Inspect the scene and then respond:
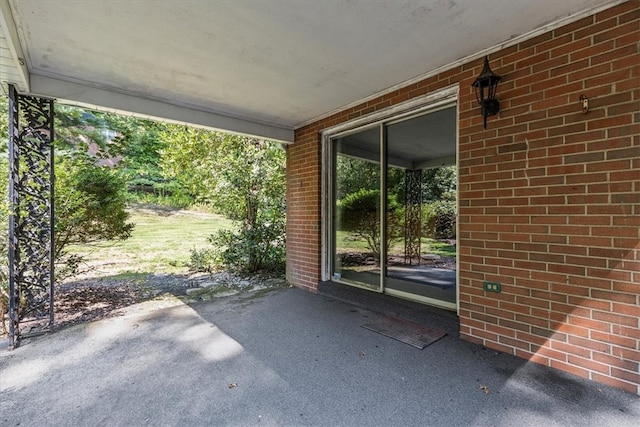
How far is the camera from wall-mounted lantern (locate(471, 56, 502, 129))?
92.5 inches

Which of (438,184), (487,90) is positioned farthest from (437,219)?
(487,90)

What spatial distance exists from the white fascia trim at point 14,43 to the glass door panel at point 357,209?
3342 mm

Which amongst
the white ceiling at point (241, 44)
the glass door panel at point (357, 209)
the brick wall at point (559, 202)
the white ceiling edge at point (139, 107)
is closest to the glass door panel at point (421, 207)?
the glass door panel at point (357, 209)

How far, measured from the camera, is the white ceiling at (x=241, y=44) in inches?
75.2

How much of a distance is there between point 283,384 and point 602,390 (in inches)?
83.8

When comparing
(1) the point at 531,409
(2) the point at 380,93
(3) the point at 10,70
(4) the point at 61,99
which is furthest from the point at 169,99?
(1) the point at 531,409

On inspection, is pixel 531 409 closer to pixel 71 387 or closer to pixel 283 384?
pixel 283 384

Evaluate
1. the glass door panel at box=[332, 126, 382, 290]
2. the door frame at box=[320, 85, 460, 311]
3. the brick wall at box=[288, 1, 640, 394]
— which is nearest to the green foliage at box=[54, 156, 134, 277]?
the door frame at box=[320, 85, 460, 311]

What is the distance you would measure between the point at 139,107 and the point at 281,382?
331 centimetres

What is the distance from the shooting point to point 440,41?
2328 millimetres

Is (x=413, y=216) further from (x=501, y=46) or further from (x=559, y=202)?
(x=501, y=46)

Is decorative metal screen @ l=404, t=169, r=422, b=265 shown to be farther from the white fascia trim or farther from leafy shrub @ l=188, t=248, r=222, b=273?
the white fascia trim

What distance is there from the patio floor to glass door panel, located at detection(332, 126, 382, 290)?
3.48 ft

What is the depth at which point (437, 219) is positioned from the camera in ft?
16.6
